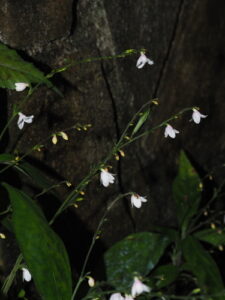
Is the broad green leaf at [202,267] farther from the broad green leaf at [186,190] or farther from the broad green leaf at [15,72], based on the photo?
the broad green leaf at [15,72]

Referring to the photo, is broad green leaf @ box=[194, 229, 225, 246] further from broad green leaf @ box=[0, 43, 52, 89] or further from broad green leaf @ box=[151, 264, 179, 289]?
broad green leaf @ box=[0, 43, 52, 89]

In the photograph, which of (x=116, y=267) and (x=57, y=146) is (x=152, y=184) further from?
(x=57, y=146)

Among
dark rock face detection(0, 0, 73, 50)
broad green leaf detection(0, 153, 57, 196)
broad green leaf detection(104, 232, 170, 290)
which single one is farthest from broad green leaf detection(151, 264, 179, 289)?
dark rock face detection(0, 0, 73, 50)

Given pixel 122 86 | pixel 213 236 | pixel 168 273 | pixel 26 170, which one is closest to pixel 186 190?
pixel 213 236

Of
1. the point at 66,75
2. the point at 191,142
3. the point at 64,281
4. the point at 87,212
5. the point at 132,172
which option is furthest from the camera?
the point at 191,142

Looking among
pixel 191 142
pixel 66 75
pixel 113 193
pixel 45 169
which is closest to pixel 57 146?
pixel 45 169
